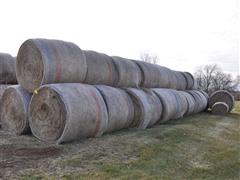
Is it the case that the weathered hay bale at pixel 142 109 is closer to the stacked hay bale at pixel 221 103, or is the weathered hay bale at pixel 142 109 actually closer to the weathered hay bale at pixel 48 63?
the weathered hay bale at pixel 48 63

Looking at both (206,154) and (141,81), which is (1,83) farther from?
(206,154)

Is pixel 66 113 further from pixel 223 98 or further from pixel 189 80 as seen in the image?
pixel 223 98

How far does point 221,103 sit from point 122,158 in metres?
12.8

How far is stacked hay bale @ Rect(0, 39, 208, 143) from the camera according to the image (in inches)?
264

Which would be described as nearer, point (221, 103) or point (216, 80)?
point (221, 103)

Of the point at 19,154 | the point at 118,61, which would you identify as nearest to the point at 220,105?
the point at 118,61

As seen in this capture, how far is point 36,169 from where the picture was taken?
478 centimetres

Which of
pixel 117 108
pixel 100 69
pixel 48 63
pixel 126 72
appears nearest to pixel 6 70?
pixel 100 69

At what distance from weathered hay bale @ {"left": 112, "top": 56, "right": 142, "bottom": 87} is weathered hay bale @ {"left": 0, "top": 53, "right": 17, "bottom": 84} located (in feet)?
10.5

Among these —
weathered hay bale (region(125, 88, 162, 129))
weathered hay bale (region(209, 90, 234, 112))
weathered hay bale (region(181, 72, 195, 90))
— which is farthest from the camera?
weathered hay bale (region(209, 90, 234, 112))

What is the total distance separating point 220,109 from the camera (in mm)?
17094

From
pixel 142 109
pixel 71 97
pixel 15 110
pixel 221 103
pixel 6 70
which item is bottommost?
pixel 221 103

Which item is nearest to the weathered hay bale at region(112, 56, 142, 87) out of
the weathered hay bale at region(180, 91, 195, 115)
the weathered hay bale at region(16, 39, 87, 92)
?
the weathered hay bale at region(16, 39, 87, 92)

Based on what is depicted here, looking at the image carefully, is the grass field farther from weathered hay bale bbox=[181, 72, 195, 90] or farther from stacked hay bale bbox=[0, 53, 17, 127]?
weathered hay bale bbox=[181, 72, 195, 90]
